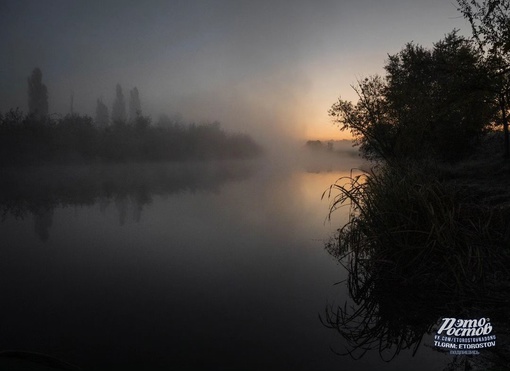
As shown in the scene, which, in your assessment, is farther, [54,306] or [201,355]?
[54,306]

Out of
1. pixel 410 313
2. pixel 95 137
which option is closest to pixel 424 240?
pixel 410 313

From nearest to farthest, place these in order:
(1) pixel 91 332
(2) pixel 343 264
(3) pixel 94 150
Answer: (1) pixel 91 332 → (2) pixel 343 264 → (3) pixel 94 150

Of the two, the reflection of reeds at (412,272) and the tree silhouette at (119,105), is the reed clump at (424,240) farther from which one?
the tree silhouette at (119,105)

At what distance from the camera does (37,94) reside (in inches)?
3927

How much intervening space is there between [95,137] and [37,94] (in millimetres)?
32517

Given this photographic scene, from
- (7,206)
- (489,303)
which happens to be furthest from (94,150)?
(489,303)

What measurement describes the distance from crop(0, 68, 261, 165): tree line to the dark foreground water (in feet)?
193

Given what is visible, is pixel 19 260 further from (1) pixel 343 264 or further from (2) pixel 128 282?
(1) pixel 343 264

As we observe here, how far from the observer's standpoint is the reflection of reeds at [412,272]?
5.82 m

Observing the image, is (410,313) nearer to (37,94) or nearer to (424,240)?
(424,240)

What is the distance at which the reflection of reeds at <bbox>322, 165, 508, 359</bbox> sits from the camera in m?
5.82

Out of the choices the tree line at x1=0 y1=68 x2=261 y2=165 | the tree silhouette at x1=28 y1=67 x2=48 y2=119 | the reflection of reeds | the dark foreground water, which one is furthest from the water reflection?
the tree silhouette at x1=28 y1=67 x2=48 y2=119

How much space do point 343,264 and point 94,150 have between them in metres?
85.4

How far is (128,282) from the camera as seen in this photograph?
30.6 ft
